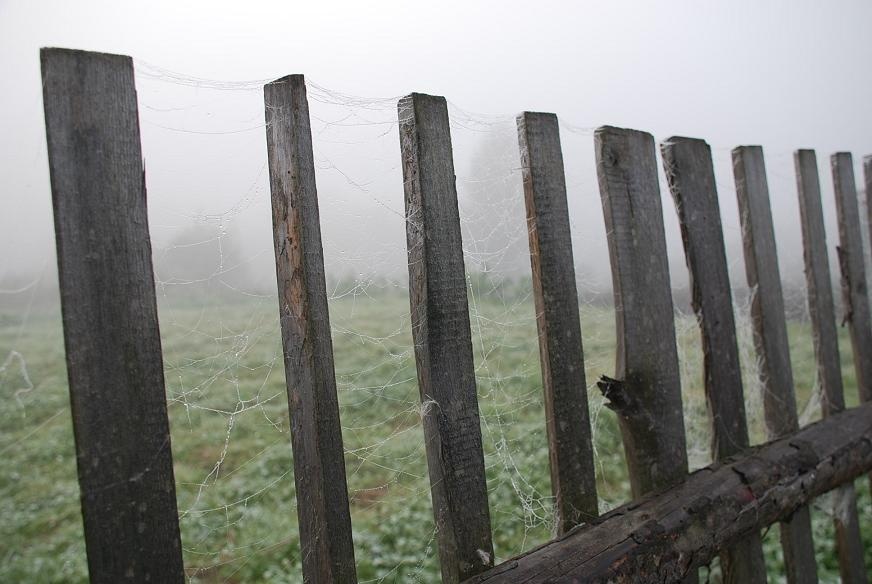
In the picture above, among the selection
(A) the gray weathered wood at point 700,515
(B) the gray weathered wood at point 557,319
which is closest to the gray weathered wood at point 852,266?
(A) the gray weathered wood at point 700,515

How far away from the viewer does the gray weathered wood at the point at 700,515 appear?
53.7 inches

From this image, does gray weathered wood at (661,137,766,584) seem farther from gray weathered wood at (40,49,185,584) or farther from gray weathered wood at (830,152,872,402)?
gray weathered wood at (40,49,185,584)

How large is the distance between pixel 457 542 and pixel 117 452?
2.33ft

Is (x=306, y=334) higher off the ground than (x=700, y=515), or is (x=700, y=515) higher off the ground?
(x=306, y=334)

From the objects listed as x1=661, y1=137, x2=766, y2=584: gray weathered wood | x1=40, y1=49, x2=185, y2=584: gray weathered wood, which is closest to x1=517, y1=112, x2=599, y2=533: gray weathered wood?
x1=661, y1=137, x2=766, y2=584: gray weathered wood

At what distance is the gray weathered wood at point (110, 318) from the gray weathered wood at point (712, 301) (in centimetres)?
155

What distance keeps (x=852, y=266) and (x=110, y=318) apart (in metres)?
2.87

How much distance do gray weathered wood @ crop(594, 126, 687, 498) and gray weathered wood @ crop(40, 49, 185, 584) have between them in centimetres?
116

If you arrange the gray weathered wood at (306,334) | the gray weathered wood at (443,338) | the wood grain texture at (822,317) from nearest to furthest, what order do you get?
the gray weathered wood at (306,334) < the gray weathered wood at (443,338) < the wood grain texture at (822,317)

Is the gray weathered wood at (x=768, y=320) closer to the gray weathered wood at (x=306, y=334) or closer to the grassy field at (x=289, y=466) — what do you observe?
the grassy field at (x=289, y=466)

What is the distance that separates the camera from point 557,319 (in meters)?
1.50

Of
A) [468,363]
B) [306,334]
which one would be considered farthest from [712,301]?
[306,334]

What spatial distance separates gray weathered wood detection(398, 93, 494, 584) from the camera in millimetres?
1291

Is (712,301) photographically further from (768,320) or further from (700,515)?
(700,515)
